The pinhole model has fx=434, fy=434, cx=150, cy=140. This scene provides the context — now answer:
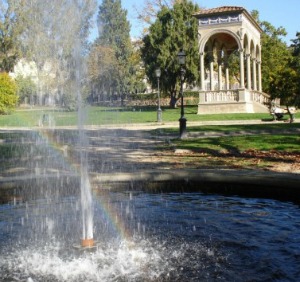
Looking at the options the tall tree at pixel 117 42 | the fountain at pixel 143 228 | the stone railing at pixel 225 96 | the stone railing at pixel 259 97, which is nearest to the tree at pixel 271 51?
the stone railing at pixel 259 97

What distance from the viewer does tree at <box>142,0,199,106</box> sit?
1682 inches

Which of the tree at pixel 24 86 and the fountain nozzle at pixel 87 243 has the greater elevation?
the tree at pixel 24 86

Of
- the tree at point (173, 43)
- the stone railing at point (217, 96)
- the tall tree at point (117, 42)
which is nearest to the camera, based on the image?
the stone railing at point (217, 96)

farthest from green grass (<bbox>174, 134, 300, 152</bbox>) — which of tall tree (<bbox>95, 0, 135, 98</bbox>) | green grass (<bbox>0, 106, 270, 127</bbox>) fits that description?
tall tree (<bbox>95, 0, 135, 98</bbox>)

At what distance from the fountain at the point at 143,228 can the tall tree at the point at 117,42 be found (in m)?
53.2

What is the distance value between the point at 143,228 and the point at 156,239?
1.98 feet

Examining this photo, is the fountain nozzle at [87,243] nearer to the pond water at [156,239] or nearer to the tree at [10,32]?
the pond water at [156,239]

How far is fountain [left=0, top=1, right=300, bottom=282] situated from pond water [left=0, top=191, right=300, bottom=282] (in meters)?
0.01

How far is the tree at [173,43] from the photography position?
42.7 metres

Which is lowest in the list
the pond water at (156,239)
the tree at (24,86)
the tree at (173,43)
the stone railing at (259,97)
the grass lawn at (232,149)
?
Answer: the pond water at (156,239)

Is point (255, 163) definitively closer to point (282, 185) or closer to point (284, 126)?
point (282, 185)

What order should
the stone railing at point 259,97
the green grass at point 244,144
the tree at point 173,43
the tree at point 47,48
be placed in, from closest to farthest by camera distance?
the green grass at point 244,144
the tree at point 47,48
the stone railing at point 259,97
the tree at point 173,43

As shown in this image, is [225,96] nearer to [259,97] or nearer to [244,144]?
[259,97]

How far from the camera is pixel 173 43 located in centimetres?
4294
